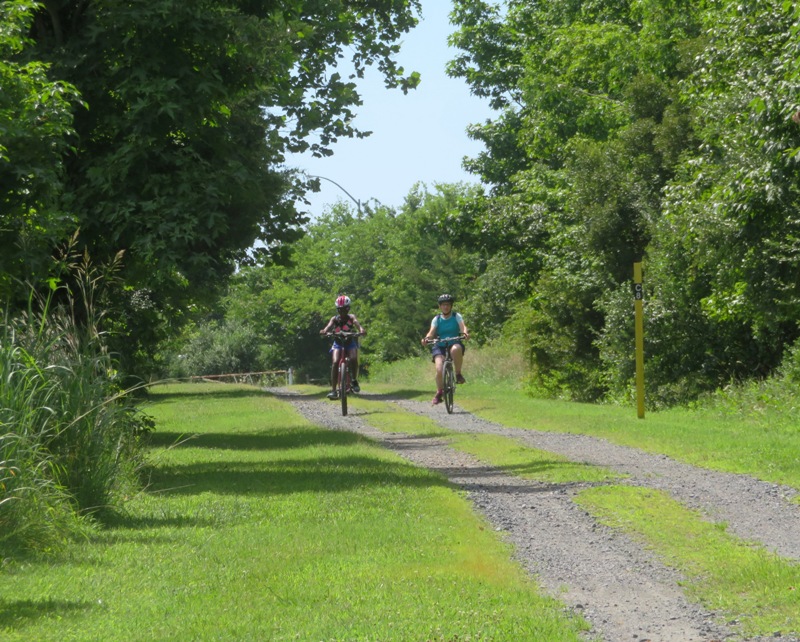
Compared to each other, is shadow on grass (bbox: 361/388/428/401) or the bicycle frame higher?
the bicycle frame

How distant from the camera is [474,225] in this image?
39.1m

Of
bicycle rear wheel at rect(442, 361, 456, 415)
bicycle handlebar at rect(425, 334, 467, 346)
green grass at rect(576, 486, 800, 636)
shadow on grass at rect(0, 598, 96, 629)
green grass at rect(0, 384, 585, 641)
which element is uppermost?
bicycle handlebar at rect(425, 334, 467, 346)

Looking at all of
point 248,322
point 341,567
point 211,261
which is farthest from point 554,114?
point 248,322

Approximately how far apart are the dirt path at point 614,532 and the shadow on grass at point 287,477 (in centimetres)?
60

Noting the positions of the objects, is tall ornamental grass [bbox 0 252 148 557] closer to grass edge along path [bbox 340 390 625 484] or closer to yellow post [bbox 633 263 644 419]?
grass edge along path [bbox 340 390 625 484]

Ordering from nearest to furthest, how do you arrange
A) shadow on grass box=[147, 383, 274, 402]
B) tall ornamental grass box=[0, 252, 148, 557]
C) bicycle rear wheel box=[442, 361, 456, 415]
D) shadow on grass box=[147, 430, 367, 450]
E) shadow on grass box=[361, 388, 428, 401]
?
tall ornamental grass box=[0, 252, 148, 557] < shadow on grass box=[147, 430, 367, 450] < bicycle rear wheel box=[442, 361, 456, 415] < shadow on grass box=[361, 388, 428, 401] < shadow on grass box=[147, 383, 274, 402]

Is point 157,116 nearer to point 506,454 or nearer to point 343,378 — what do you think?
point 506,454

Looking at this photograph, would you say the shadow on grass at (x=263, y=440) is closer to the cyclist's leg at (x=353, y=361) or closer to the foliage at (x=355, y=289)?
the cyclist's leg at (x=353, y=361)

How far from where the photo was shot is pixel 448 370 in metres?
23.0

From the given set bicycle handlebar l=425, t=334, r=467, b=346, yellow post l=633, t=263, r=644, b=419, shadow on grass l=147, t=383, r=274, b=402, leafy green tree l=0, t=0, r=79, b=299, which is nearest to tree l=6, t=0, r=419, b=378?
leafy green tree l=0, t=0, r=79, b=299

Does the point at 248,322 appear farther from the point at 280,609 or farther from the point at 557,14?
the point at 280,609

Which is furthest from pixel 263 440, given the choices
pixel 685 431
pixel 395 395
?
pixel 395 395

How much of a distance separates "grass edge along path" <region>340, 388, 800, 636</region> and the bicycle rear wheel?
8.15m

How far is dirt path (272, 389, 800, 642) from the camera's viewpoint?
22.5ft
